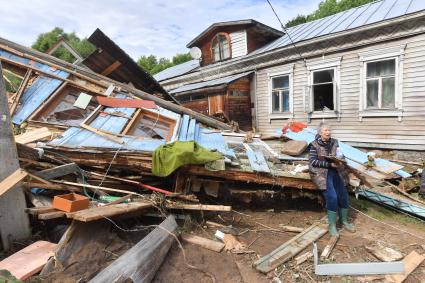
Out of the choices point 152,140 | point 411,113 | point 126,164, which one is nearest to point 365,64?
point 411,113

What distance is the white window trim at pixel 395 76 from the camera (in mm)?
8969

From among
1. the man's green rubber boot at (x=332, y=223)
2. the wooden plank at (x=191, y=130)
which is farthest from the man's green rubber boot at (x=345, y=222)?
the wooden plank at (x=191, y=130)

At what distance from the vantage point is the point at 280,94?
12.7m

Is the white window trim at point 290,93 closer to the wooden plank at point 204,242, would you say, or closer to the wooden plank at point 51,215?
the wooden plank at point 204,242

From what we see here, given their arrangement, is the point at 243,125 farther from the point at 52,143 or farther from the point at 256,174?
the point at 52,143

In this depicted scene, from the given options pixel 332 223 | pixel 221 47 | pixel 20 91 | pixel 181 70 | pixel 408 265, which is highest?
pixel 221 47

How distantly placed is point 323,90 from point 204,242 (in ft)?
29.2

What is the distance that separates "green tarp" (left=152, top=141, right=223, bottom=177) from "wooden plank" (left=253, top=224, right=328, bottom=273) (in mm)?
1721

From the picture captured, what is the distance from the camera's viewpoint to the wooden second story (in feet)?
47.3

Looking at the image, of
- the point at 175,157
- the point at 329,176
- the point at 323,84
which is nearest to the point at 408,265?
the point at 329,176

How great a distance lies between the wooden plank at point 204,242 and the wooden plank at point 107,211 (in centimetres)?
77

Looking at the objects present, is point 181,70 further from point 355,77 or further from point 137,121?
point 137,121

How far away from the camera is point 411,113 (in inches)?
350

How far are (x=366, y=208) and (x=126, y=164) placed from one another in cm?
482
